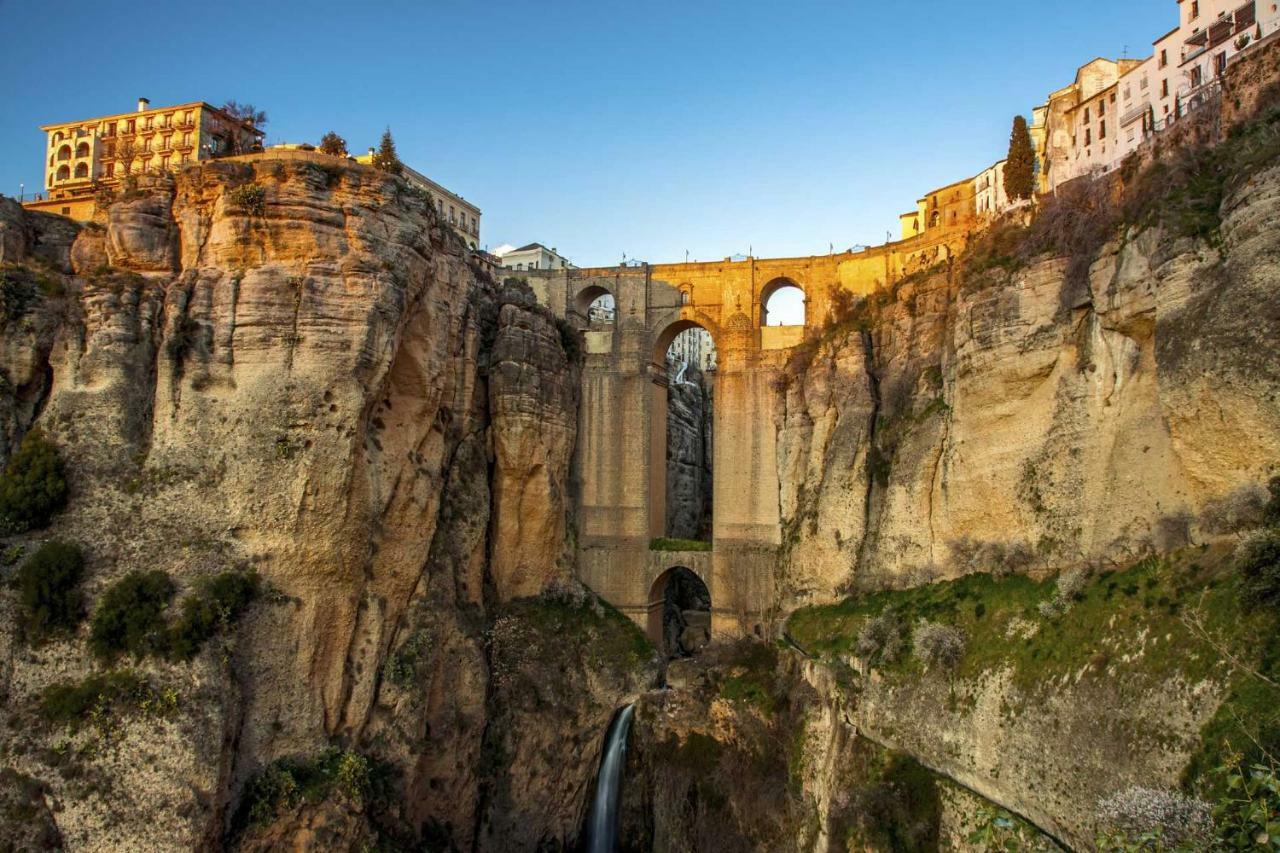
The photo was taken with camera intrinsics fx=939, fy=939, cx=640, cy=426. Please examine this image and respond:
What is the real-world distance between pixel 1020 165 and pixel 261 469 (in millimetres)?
24102

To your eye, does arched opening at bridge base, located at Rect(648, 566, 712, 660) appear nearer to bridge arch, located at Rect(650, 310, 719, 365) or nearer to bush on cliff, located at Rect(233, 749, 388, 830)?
bridge arch, located at Rect(650, 310, 719, 365)

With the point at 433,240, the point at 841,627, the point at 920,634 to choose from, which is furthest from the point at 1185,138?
the point at 433,240

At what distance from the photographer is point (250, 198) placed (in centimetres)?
2484

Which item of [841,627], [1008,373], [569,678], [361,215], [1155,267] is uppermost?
[361,215]

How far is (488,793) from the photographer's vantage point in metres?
28.8

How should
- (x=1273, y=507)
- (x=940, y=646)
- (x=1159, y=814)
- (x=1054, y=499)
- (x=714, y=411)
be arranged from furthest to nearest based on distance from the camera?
1. (x=714, y=411)
2. (x=1054, y=499)
3. (x=940, y=646)
4. (x=1273, y=507)
5. (x=1159, y=814)

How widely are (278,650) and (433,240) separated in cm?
1291

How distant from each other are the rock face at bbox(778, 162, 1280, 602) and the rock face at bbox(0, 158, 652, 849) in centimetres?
1304

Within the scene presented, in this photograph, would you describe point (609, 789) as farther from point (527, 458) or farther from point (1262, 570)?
point (1262, 570)

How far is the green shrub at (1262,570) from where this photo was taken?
1495 centimetres

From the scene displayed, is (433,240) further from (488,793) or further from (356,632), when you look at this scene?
(488,793)

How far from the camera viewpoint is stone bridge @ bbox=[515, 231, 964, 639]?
1352 inches

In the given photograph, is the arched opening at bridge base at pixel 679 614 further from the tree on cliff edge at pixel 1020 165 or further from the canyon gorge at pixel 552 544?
the tree on cliff edge at pixel 1020 165

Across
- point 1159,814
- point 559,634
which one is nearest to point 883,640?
point 559,634
